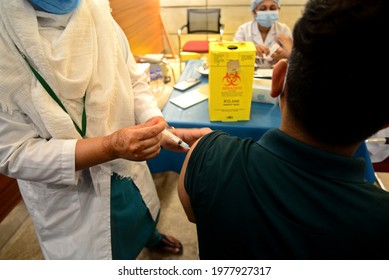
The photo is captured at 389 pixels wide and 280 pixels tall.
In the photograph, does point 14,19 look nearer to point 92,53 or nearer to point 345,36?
point 92,53

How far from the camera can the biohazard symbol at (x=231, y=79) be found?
1030mm

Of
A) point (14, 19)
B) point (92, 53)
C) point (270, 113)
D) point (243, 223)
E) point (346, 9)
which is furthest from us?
point (270, 113)

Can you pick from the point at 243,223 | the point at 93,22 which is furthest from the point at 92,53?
the point at 243,223

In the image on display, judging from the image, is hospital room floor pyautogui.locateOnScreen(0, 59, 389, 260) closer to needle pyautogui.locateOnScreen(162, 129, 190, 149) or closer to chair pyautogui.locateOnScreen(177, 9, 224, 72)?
needle pyautogui.locateOnScreen(162, 129, 190, 149)

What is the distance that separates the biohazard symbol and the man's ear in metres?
0.50

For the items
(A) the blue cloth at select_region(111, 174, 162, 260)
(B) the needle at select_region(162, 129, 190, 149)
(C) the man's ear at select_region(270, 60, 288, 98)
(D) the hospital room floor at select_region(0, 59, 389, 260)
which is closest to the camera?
(C) the man's ear at select_region(270, 60, 288, 98)

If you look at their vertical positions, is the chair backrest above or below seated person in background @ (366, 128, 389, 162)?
above

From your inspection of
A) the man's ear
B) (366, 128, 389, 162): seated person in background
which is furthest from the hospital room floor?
the man's ear

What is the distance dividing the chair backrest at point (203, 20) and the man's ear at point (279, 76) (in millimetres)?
3144

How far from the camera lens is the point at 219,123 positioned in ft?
3.90

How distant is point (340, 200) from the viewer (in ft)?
1.35

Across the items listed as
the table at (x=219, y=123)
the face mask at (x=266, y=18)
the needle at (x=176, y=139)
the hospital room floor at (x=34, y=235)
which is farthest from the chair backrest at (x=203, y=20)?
the needle at (x=176, y=139)

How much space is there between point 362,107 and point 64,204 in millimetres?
901

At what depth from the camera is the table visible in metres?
1.15
